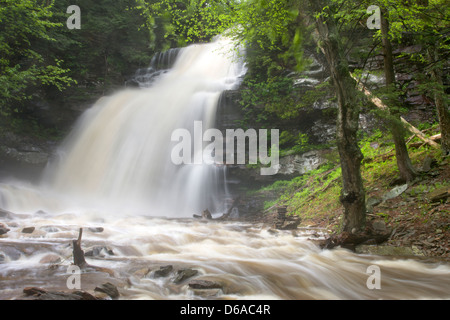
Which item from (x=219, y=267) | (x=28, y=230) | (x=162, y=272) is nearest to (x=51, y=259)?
(x=162, y=272)

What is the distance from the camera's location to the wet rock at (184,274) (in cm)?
384

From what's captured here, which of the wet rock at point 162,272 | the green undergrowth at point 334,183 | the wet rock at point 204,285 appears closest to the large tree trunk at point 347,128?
the green undergrowth at point 334,183

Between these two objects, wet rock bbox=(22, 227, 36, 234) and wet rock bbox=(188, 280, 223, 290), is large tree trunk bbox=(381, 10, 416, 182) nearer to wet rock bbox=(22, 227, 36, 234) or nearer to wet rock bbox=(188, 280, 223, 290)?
wet rock bbox=(188, 280, 223, 290)

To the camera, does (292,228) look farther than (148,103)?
No

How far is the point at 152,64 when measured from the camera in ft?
68.4

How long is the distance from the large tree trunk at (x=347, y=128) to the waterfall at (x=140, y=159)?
25.5 feet

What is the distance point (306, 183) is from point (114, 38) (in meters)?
16.9

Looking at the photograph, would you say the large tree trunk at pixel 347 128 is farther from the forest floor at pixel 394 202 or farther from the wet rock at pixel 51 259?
the wet rock at pixel 51 259

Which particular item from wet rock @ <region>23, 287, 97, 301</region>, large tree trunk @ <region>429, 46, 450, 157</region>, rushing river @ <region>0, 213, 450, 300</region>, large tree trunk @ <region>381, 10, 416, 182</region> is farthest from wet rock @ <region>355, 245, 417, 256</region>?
wet rock @ <region>23, 287, 97, 301</region>

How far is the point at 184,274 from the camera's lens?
394 centimetres

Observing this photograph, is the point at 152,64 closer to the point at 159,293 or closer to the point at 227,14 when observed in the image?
the point at 227,14

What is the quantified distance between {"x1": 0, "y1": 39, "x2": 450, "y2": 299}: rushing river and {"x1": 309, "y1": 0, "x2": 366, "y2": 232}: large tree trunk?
2.79 ft
